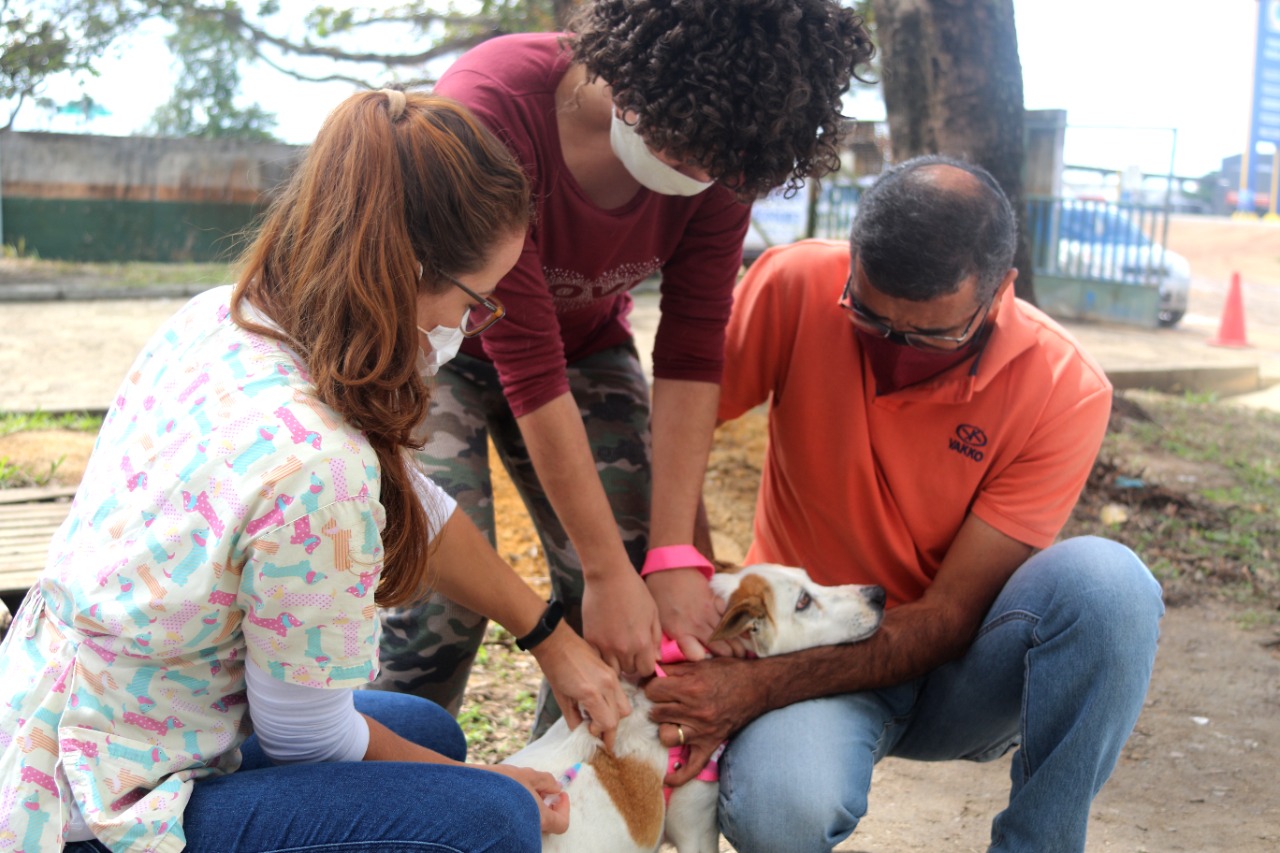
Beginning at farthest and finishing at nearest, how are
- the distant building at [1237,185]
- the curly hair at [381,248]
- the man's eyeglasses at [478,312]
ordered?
the distant building at [1237,185], the man's eyeglasses at [478,312], the curly hair at [381,248]

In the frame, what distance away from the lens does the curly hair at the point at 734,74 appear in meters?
2.30

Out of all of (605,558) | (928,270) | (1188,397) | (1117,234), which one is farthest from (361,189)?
(1117,234)

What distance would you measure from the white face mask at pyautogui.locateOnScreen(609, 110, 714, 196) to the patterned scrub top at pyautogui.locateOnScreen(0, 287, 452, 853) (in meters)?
1.07

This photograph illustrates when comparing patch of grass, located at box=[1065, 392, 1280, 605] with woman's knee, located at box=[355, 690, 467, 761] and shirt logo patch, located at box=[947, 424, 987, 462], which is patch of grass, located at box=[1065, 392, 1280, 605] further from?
woman's knee, located at box=[355, 690, 467, 761]

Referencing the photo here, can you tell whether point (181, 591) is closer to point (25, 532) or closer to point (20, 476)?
point (25, 532)

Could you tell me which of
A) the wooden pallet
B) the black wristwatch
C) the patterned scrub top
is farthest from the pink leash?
the wooden pallet

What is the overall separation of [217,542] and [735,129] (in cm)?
131

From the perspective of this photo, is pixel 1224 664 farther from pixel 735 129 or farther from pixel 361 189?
pixel 361 189

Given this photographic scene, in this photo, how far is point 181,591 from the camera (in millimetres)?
1674

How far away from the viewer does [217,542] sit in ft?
Result: 5.49

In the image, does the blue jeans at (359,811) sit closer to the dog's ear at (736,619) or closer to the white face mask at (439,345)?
the white face mask at (439,345)

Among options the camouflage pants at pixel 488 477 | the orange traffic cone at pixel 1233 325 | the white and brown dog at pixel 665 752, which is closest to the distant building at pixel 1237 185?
the orange traffic cone at pixel 1233 325

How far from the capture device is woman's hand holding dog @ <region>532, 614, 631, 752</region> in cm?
256

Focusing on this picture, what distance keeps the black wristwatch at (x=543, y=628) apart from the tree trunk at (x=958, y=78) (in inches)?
166
